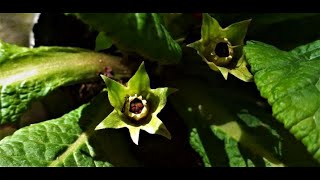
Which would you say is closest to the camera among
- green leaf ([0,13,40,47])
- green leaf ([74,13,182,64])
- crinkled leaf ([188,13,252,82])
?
green leaf ([74,13,182,64])

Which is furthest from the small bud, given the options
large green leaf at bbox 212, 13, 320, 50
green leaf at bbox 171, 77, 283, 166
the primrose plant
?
large green leaf at bbox 212, 13, 320, 50

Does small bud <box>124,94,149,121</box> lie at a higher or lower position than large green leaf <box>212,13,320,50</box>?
lower

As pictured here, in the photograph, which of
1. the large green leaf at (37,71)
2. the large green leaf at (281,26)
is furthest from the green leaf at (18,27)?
the large green leaf at (281,26)

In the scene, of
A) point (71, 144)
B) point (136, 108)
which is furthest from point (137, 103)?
point (71, 144)

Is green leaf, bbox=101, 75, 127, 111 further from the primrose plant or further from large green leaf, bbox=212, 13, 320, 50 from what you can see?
large green leaf, bbox=212, 13, 320, 50

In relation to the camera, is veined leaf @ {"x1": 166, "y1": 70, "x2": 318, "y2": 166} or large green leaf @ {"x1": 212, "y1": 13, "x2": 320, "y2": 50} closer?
veined leaf @ {"x1": 166, "y1": 70, "x2": 318, "y2": 166}

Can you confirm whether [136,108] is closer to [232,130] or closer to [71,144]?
[71,144]

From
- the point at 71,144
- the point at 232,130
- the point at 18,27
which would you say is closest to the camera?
the point at 71,144
